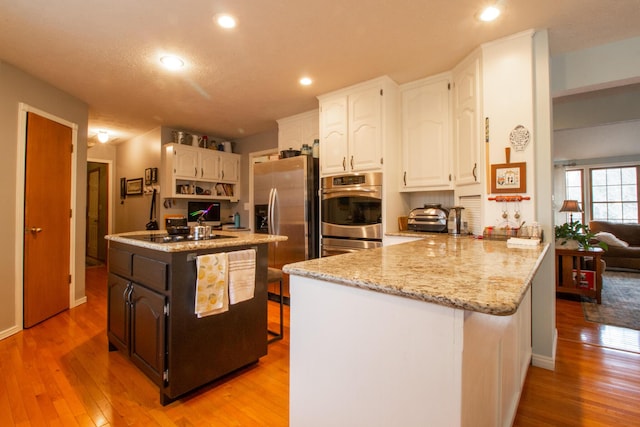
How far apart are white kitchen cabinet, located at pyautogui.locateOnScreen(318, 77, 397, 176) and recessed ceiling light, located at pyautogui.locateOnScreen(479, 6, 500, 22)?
1.01 meters

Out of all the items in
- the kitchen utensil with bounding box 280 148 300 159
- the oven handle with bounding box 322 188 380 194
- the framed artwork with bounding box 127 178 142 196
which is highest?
the kitchen utensil with bounding box 280 148 300 159

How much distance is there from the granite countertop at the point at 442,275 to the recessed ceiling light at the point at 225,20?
1801 millimetres

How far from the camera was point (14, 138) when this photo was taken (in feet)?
9.00

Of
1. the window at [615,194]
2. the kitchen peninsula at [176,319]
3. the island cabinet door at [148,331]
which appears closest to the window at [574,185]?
the window at [615,194]

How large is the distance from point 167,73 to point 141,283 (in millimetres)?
2021

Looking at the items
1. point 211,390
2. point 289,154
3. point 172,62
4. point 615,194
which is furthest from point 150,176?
point 615,194

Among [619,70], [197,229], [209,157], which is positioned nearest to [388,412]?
[197,229]

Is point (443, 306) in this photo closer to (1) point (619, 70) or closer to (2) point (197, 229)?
(2) point (197, 229)

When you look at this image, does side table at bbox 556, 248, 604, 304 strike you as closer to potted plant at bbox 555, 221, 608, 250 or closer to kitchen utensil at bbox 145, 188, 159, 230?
potted plant at bbox 555, 221, 608, 250

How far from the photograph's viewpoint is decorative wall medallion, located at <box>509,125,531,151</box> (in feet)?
7.19

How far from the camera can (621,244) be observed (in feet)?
17.1

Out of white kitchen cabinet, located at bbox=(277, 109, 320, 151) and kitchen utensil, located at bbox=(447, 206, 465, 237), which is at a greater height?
white kitchen cabinet, located at bbox=(277, 109, 320, 151)

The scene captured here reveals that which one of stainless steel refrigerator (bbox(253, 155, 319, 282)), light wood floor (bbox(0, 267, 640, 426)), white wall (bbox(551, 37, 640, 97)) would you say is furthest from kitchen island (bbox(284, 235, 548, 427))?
stainless steel refrigerator (bbox(253, 155, 319, 282))

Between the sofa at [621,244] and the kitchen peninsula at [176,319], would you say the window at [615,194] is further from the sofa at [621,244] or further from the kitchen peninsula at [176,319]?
the kitchen peninsula at [176,319]
